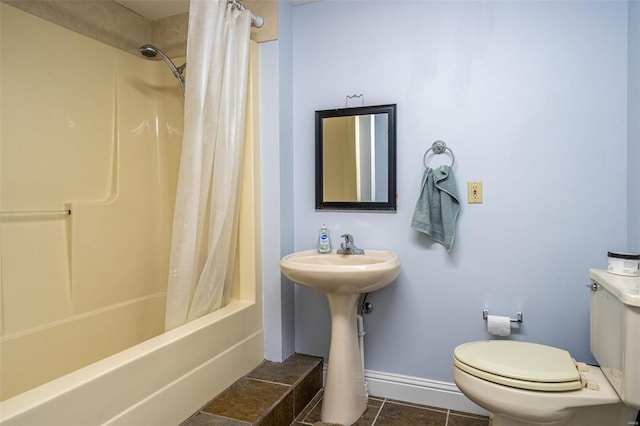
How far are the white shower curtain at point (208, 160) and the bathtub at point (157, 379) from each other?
14 cm

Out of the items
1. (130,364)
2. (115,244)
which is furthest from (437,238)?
(115,244)

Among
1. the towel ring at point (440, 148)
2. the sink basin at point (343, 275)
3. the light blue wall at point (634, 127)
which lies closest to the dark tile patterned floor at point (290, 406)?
the sink basin at point (343, 275)

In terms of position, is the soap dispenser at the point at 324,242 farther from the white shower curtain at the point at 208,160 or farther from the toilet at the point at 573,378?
the toilet at the point at 573,378

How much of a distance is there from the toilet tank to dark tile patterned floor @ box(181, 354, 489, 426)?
694 mm

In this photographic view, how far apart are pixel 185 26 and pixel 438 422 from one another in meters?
2.66

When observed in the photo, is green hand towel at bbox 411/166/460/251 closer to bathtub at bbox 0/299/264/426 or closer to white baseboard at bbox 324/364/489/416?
white baseboard at bbox 324/364/489/416

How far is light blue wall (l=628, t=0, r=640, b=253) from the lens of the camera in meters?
1.61

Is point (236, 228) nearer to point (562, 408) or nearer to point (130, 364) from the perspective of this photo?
point (130, 364)

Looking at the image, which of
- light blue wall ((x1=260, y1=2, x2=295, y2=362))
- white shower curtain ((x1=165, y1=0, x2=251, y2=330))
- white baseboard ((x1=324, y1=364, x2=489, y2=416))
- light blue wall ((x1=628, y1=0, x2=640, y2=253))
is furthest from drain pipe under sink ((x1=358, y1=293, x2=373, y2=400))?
light blue wall ((x1=628, y1=0, x2=640, y2=253))

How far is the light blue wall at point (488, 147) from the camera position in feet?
5.78

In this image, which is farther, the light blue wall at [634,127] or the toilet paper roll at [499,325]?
the toilet paper roll at [499,325]

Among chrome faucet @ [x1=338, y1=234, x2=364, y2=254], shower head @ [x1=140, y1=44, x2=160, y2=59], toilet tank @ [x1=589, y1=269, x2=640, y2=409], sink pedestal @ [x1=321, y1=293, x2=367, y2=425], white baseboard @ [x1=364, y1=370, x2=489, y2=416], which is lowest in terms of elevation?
white baseboard @ [x1=364, y1=370, x2=489, y2=416]

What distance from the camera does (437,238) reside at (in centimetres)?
198

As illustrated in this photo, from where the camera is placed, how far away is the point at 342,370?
6.10 feet
